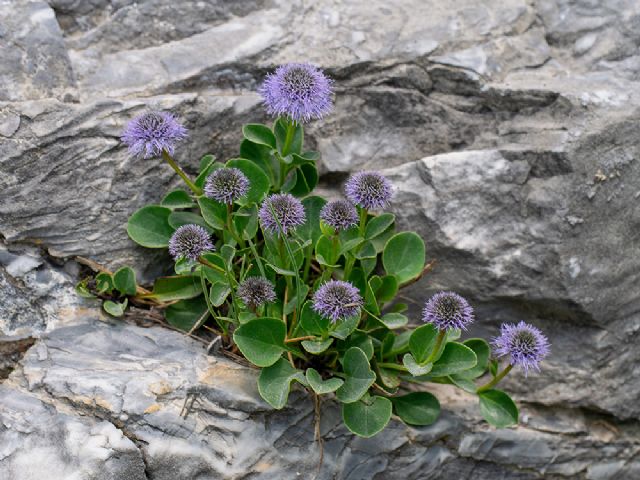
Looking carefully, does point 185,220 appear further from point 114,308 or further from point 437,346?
point 437,346

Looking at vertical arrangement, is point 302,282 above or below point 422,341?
above

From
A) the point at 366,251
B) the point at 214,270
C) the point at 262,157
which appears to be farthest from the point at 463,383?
the point at 262,157

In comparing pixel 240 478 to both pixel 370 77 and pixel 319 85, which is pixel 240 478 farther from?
pixel 370 77

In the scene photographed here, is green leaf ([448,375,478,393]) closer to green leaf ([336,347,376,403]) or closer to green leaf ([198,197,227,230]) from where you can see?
green leaf ([336,347,376,403])

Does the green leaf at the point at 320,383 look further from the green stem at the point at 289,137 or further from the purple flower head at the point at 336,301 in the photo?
the green stem at the point at 289,137

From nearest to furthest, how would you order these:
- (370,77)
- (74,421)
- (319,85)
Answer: (74,421) → (319,85) → (370,77)

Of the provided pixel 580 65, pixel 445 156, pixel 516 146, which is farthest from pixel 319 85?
pixel 580 65

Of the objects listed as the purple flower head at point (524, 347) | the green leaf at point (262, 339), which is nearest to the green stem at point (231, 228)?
the green leaf at point (262, 339)
